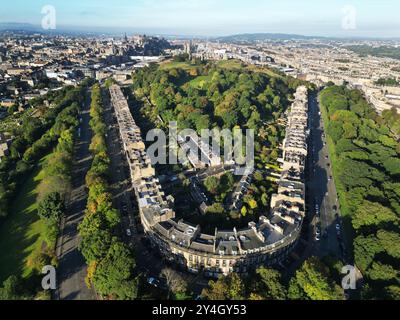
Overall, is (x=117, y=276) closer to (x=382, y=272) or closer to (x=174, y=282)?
(x=174, y=282)

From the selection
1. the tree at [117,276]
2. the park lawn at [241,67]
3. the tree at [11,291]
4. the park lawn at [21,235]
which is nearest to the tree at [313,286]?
the tree at [117,276]

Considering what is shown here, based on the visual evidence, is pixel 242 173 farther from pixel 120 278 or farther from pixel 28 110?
pixel 28 110

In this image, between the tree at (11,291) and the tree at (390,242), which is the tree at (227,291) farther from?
the tree at (390,242)

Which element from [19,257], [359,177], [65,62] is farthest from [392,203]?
[65,62]

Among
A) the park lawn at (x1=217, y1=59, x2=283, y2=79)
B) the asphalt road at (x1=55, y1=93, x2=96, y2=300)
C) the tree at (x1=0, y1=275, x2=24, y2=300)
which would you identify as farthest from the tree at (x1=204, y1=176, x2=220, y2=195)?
the park lawn at (x1=217, y1=59, x2=283, y2=79)

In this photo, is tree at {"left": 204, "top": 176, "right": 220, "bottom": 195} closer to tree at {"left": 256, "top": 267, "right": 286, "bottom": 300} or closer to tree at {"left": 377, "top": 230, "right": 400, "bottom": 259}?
tree at {"left": 256, "top": 267, "right": 286, "bottom": 300}

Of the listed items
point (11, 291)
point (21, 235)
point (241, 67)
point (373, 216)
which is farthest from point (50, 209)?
point (241, 67)
